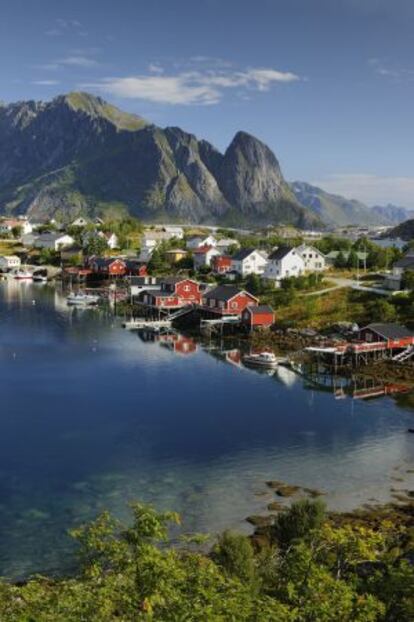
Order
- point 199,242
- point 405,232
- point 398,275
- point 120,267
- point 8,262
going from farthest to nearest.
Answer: point 405,232
point 199,242
point 8,262
point 120,267
point 398,275

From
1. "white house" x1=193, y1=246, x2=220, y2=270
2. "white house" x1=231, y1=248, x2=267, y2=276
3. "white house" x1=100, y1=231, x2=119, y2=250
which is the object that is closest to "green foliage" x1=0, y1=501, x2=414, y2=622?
"white house" x1=231, y1=248, x2=267, y2=276

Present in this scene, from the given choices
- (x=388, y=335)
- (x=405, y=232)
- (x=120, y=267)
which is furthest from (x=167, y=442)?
(x=405, y=232)

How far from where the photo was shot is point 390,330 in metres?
59.0

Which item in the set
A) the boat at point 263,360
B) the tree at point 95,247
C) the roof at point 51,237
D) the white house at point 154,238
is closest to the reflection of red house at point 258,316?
the boat at point 263,360

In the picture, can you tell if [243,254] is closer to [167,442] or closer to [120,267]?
[120,267]

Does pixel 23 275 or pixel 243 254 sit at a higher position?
pixel 243 254

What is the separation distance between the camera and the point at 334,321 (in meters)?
68.3

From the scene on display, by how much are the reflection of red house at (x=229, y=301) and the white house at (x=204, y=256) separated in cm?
2881

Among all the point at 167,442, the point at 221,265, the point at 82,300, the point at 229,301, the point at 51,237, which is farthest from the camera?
the point at 51,237

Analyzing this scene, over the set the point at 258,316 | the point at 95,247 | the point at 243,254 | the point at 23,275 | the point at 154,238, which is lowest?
the point at 258,316

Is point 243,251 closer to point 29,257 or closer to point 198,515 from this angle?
point 29,257

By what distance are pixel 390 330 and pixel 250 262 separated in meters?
39.9

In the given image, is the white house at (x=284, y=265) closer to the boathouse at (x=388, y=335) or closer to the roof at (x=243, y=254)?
the roof at (x=243, y=254)

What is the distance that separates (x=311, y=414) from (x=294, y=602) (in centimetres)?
3058
